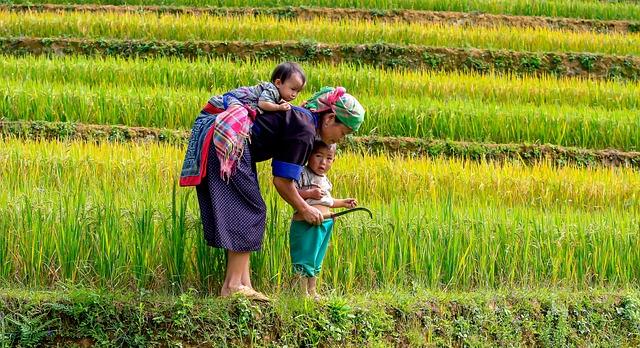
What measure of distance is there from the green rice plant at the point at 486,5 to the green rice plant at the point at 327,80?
3.34 meters

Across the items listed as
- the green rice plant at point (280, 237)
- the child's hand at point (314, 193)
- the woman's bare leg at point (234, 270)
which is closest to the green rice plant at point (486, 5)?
the green rice plant at point (280, 237)

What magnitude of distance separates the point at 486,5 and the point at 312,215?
1137cm

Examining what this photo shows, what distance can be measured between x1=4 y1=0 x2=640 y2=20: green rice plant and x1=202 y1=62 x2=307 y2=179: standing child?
10.4m

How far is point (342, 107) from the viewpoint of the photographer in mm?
4441

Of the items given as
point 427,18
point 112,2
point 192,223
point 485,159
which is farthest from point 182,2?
point 192,223

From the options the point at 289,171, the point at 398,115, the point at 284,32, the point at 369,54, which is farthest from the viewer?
the point at 284,32

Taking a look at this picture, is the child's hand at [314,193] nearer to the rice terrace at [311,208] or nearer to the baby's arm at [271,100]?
the rice terrace at [311,208]

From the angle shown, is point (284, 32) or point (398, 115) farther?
point (284, 32)

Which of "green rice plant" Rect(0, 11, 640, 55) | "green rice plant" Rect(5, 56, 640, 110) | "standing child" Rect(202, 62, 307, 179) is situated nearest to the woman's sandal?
"standing child" Rect(202, 62, 307, 179)

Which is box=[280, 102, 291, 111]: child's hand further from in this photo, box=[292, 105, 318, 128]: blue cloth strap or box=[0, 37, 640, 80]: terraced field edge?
box=[0, 37, 640, 80]: terraced field edge

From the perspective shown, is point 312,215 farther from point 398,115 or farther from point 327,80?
point 327,80

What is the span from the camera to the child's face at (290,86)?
4.36 meters

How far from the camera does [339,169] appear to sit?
7.09 m

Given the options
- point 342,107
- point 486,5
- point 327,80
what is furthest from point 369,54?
point 342,107
